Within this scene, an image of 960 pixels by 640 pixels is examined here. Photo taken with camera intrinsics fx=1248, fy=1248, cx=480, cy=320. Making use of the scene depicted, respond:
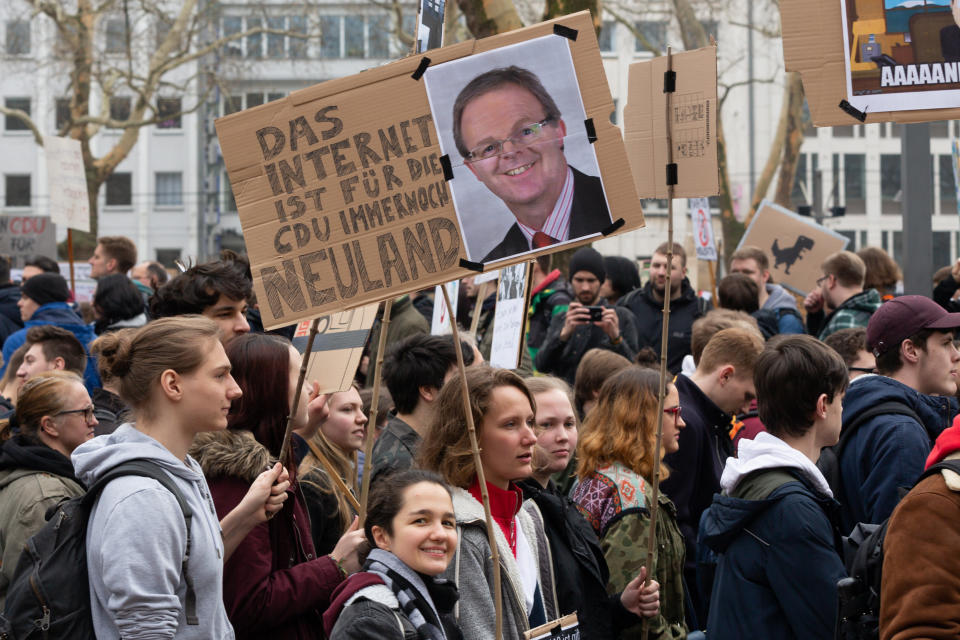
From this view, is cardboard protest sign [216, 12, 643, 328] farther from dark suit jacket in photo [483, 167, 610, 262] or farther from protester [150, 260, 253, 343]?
protester [150, 260, 253, 343]

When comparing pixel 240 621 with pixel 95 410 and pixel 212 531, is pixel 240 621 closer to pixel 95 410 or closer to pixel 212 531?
pixel 212 531

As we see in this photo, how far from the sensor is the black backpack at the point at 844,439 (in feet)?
15.2

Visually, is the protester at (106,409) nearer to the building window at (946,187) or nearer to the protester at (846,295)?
the protester at (846,295)

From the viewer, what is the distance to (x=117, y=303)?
26.0 feet

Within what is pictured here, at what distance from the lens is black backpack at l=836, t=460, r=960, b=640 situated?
3205mm

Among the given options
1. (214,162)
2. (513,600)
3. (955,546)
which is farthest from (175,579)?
(214,162)

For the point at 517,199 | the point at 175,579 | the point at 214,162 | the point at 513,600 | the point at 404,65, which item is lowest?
the point at 513,600

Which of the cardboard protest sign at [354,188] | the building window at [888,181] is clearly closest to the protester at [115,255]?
the cardboard protest sign at [354,188]

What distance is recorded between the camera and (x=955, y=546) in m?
2.82

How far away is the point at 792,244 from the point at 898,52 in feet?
23.8

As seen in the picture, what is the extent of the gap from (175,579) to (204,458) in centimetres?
70

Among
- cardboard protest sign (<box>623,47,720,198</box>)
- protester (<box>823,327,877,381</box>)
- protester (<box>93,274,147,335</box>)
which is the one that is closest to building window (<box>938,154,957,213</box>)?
protester (<box>93,274,147,335</box>)

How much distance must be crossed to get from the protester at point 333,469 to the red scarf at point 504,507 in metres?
0.77

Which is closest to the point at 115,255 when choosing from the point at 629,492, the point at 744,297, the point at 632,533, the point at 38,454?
the point at 744,297
